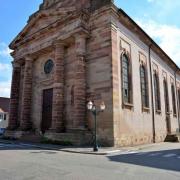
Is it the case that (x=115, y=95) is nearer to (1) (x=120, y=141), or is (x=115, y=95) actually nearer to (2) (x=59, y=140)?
(1) (x=120, y=141)

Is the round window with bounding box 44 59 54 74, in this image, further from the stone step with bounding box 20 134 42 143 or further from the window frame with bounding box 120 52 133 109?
the window frame with bounding box 120 52 133 109

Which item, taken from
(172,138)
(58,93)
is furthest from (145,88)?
(58,93)

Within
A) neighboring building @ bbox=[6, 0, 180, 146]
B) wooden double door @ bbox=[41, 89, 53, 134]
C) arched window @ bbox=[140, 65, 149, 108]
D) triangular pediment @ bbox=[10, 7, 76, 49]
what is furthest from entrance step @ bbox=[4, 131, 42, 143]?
arched window @ bbox=[140, 65, 149, 108]

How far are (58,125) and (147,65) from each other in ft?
38.3

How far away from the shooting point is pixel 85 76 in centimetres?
1852

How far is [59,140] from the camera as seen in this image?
17578mm

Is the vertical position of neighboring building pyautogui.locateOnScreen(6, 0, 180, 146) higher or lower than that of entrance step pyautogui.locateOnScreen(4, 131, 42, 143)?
higher

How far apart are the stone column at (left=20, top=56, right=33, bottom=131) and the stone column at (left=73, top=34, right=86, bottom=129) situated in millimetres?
7347

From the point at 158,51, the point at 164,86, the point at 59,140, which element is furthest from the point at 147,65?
the point at 59,140

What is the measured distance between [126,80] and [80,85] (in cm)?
426

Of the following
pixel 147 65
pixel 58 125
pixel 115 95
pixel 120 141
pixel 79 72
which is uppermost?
pixel 147 65

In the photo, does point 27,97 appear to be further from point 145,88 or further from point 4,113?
point 4,113

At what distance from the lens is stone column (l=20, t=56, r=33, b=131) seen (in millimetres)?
22531

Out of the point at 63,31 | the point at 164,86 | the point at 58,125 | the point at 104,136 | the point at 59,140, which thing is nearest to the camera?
the point at 104,136
